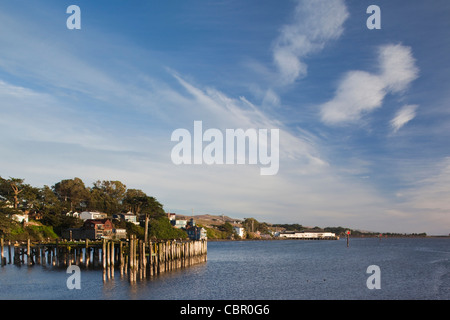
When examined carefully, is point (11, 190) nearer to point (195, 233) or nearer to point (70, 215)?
point (70, 215)

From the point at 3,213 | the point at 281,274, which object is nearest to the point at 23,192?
the point at 3,213

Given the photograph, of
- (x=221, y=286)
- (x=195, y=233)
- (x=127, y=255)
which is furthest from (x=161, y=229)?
(x=221, y=286)

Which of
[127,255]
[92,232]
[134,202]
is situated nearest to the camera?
[127,255]

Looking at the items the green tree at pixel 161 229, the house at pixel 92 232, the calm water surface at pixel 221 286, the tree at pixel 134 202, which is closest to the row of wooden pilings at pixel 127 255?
the calm water surface at pixel 221 286

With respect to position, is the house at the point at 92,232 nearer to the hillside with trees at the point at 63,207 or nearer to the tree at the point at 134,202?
the hillside with trees at the point at 63,207

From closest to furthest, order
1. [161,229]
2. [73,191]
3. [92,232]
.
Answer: [92,232], [161,229], [73,191]

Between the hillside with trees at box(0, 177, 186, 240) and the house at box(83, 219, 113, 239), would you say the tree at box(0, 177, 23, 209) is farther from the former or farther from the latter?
the house at box(83, 219, 113, 239)

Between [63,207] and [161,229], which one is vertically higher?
[63,207]
